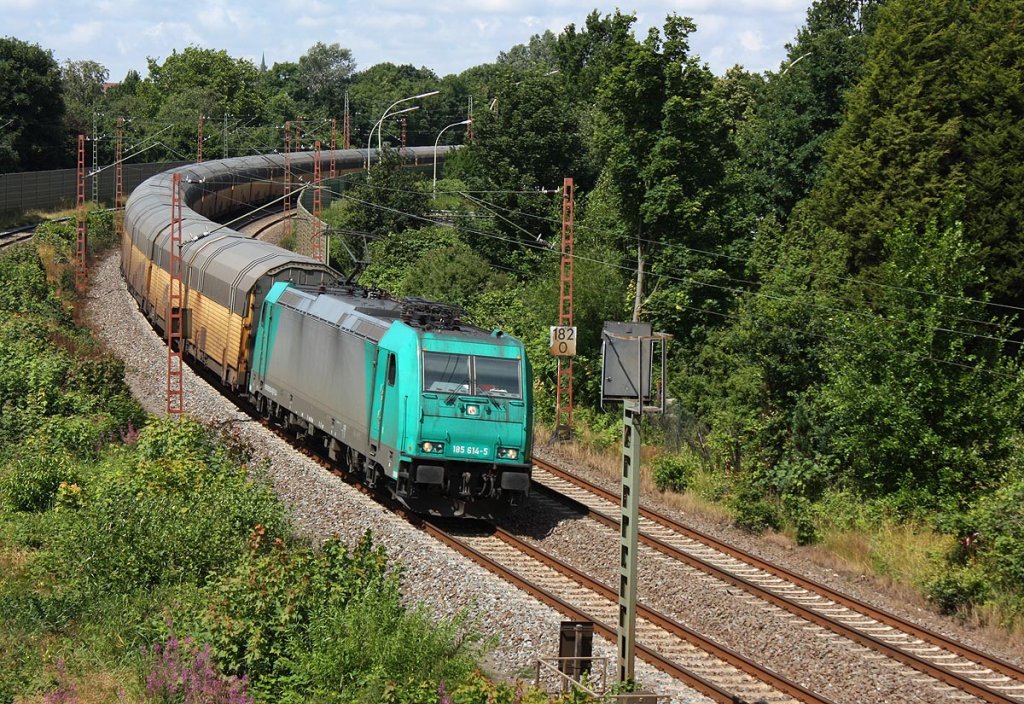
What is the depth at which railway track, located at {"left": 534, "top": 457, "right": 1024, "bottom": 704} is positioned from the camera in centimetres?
1380

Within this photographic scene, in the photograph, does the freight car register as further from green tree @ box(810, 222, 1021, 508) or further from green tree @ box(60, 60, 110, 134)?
green tree @ box(60, 60, 110, 134)

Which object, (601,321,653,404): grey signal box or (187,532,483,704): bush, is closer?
(187,532,483,704): bush

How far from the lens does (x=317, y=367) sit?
23016 mm

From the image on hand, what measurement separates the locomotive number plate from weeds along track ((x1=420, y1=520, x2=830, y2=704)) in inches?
51.8

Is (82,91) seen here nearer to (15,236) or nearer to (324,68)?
(324,68)

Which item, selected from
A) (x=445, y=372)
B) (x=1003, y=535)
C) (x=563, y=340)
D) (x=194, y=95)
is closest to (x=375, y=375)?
(x=445, y=372)

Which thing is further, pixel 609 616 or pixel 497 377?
pixel 497 377

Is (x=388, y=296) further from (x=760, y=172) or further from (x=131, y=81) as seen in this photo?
(x=131, y=81)

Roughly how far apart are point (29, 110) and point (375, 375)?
62392 mm

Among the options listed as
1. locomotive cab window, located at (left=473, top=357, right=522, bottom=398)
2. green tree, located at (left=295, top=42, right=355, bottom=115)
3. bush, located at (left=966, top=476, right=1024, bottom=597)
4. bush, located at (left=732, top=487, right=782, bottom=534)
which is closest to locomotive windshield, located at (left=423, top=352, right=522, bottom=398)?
locomotive cab window, located at (left=473, top=357, right=522, bottom=398)

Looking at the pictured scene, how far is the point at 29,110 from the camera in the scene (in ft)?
242

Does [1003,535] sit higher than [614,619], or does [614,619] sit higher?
[1003,535]

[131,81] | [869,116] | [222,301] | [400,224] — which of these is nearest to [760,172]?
[869,116]

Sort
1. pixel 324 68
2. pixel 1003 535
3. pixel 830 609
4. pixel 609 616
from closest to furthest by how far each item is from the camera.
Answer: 1. pixel 609 616
2. pixel 830 609
3. pixel 1003 535
4. pixel 324 68
